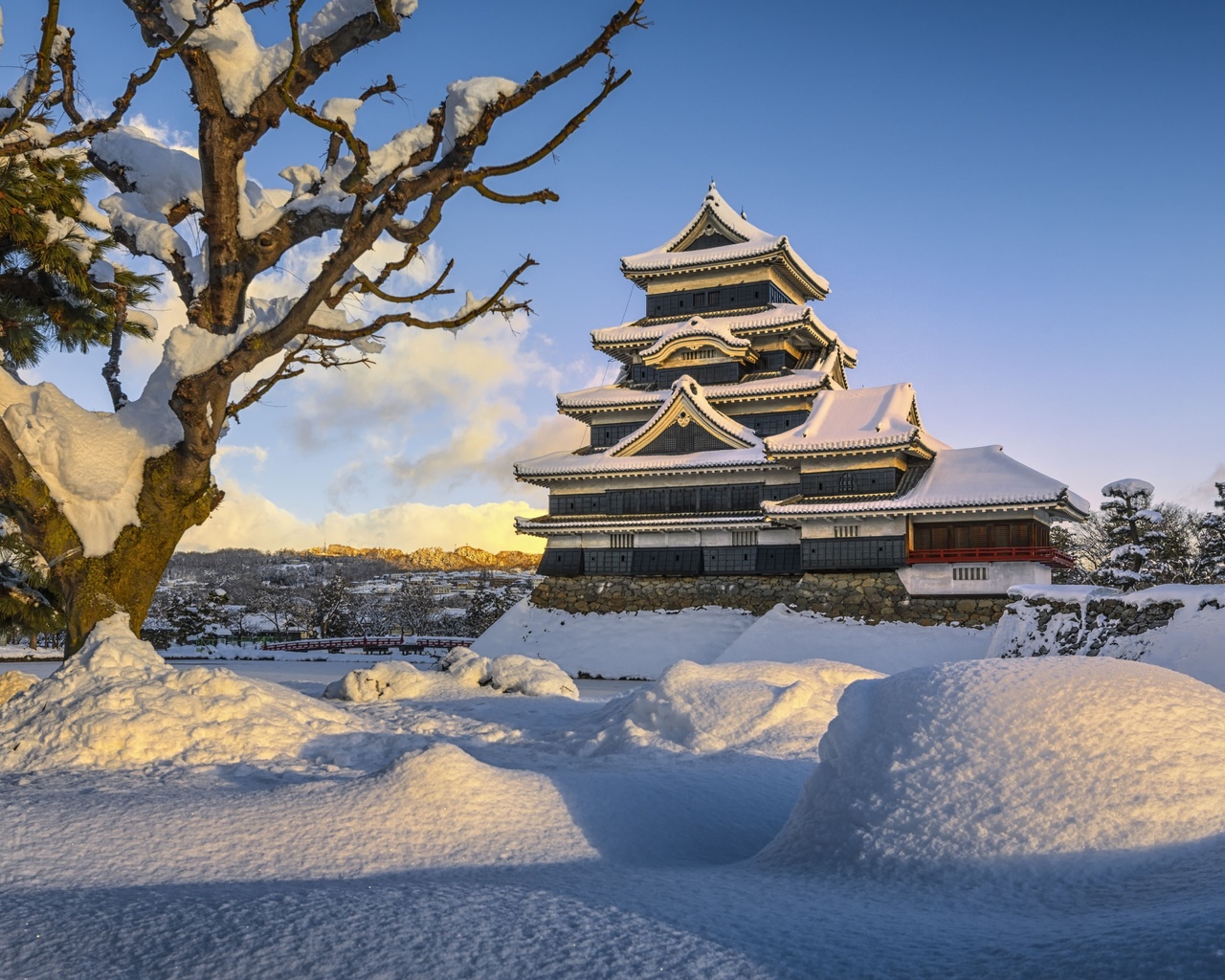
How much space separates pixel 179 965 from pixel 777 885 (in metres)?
2.53

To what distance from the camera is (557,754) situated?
8.55m

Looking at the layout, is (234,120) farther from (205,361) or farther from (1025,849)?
(1025,849)

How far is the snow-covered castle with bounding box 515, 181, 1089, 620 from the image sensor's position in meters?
27.6

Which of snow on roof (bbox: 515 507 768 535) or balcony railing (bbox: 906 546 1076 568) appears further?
snow on roof (bbox: 515 507 768 535)

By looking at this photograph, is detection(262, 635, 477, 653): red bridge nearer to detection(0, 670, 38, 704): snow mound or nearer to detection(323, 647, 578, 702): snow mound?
detection(323, 647, 578, 702): snow mound

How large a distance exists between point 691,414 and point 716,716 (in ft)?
76.5

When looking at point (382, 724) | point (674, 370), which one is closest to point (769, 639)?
point (674, 370)

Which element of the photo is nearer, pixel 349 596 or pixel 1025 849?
pixel 1025 849

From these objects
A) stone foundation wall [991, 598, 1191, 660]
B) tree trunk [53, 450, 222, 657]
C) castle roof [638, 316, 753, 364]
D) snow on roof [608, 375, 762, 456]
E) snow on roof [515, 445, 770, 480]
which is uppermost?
castle roof [638, 316, 753, 364]

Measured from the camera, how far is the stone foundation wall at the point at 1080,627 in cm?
1494

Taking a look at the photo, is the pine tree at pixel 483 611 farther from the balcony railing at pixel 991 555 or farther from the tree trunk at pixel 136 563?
the tree trunk at pixel 136 563

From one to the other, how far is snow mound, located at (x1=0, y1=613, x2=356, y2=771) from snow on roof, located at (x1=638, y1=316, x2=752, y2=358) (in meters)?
25.9

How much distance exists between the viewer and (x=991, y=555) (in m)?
27.0

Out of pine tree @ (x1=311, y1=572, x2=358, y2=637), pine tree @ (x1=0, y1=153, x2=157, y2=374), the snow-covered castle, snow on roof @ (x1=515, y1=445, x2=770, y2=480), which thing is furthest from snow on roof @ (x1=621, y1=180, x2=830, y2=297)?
pine tree @ (x1=0, y1=153, x2=157, y2=374)
